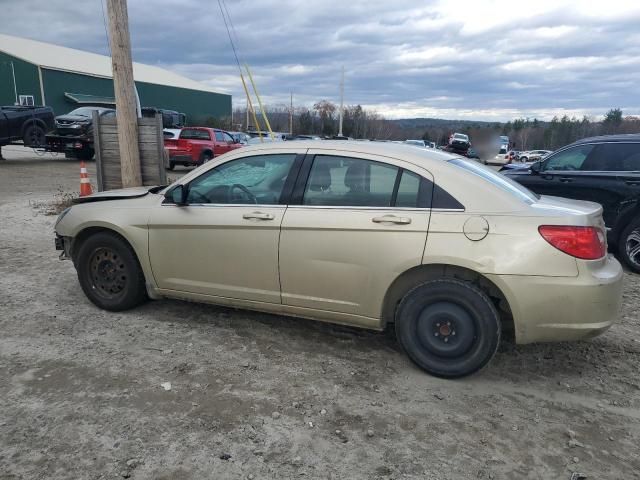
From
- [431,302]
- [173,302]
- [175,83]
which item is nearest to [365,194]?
[431,302]

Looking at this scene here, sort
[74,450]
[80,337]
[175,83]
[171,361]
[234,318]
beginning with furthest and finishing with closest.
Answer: [175,83] → [234,318] → [80,337] → [171,361] → [74,450]

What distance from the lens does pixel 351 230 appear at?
356cm

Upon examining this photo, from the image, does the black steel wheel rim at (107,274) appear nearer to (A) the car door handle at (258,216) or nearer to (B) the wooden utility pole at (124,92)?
(A) the car door handle at (258,216)

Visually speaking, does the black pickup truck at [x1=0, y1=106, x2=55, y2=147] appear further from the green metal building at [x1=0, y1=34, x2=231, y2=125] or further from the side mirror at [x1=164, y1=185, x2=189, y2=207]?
the side mirror at [x1=164, y1=185, x2=189, y2=207]

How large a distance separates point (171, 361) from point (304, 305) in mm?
1080

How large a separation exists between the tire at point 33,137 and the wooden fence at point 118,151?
460 inches

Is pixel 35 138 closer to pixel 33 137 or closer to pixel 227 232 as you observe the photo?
pixel 33 137

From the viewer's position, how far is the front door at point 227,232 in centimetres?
388

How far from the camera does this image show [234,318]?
4.54 metres

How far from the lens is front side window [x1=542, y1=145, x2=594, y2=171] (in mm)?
7070

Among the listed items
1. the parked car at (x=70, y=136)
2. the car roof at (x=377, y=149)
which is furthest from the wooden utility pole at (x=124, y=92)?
the parked car at (x=70, y=136)

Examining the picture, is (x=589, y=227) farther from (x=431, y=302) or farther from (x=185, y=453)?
(x=185, y=453)

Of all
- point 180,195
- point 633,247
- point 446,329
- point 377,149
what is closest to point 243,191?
point 180,195

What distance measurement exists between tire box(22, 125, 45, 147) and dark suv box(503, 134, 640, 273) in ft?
55.1
